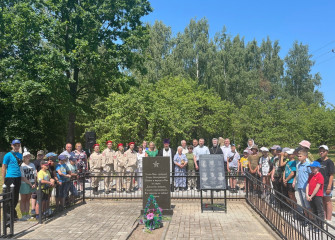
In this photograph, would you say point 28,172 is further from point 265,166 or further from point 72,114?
point 72,114

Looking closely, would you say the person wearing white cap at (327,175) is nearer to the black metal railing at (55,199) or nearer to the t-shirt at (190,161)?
the t-shirt at (190,161)

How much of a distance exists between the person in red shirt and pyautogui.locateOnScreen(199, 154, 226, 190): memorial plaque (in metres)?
2.88

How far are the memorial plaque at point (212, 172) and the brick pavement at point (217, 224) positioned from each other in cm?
82

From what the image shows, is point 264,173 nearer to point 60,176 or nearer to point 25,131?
point 60,176

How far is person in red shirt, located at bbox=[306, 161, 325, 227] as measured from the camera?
6.85m

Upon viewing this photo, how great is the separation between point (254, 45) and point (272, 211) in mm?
44262

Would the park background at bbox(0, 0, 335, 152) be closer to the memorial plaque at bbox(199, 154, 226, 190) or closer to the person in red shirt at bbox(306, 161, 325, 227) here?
the memorial plaque at bbox(199, 154, 226, 190)

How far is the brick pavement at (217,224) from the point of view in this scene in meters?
7.01

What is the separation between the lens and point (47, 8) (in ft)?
76.3

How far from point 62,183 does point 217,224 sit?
4573mm

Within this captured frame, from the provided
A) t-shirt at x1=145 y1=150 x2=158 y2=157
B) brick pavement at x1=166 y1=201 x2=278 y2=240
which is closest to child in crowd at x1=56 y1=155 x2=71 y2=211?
brick pavement at x1=166 y1=201 x2=278 y2=240

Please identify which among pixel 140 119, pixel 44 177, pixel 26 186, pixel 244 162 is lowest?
pixel 26 186

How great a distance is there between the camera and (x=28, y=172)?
27.8 ft

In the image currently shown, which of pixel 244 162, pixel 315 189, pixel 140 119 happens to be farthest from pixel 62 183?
pixel 140 119
